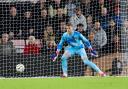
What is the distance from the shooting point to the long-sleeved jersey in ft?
49.5

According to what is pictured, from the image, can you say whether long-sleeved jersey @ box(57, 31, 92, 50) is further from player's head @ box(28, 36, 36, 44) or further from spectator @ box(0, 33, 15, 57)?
spectator @ box(0, 33, 15, 57)

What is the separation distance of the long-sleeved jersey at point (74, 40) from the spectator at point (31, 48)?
2.68 ft

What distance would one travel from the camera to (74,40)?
50.2 ft

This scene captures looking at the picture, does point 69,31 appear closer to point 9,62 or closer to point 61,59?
point 61,59

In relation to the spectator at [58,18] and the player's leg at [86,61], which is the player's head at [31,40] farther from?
the player's leg at [86,61]

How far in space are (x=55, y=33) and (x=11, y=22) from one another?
1341mm

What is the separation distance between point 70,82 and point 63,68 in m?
3.05

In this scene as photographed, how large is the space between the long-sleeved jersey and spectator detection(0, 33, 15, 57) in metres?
1.38

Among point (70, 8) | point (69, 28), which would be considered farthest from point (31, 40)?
point (70, 8)

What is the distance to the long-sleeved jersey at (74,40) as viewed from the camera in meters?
15.1

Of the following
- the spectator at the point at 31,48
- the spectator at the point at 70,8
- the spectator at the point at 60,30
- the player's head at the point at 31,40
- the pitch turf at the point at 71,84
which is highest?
the spectator at the point at 70,8

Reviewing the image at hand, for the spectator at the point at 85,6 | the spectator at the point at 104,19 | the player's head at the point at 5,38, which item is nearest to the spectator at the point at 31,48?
the player's head at the point at 5,38

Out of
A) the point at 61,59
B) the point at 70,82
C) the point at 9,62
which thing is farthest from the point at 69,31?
the point at 70,82

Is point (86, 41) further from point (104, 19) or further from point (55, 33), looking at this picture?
point (55, 33)
